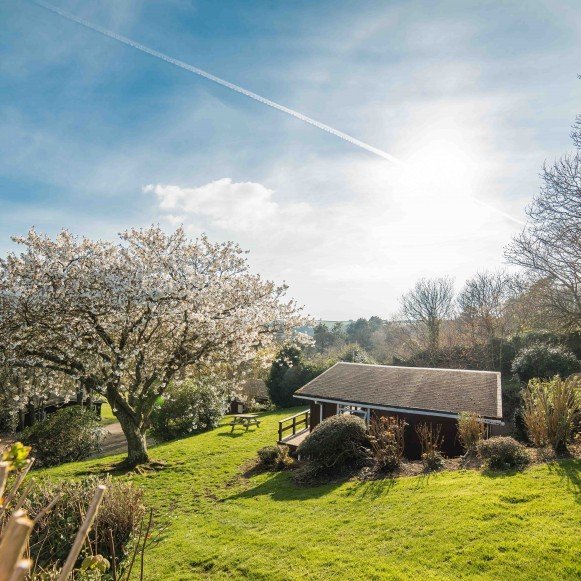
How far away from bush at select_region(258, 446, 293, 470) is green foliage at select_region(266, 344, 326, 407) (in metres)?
16.5

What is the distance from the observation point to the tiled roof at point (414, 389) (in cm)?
1600

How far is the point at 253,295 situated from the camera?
1652cm

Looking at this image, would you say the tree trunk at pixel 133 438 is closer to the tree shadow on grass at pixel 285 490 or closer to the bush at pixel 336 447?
the tree shadow on grass at pixel 285 490

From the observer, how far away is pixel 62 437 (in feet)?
59.8

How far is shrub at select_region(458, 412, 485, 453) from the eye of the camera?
13.7 metres

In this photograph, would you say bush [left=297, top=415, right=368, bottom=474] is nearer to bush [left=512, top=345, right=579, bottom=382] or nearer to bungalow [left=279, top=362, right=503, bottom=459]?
bungalow [left=279, top=362, right=503, bottom=459]

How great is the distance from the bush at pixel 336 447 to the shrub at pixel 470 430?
352 centimetres

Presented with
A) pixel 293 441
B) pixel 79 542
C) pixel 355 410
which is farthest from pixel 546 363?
pixel 79 542

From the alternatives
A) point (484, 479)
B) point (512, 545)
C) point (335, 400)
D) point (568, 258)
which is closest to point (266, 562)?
point (512, 545)

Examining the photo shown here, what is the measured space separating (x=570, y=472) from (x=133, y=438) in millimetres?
14729

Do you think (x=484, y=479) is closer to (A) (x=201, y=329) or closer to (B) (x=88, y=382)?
(A) (x=201, y=329)

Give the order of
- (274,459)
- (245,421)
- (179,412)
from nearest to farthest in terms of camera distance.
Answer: (274,459), (179,412), (245,421)

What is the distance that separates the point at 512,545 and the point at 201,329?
11419mm

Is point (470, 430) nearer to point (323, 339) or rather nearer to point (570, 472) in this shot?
point (570, 472)
